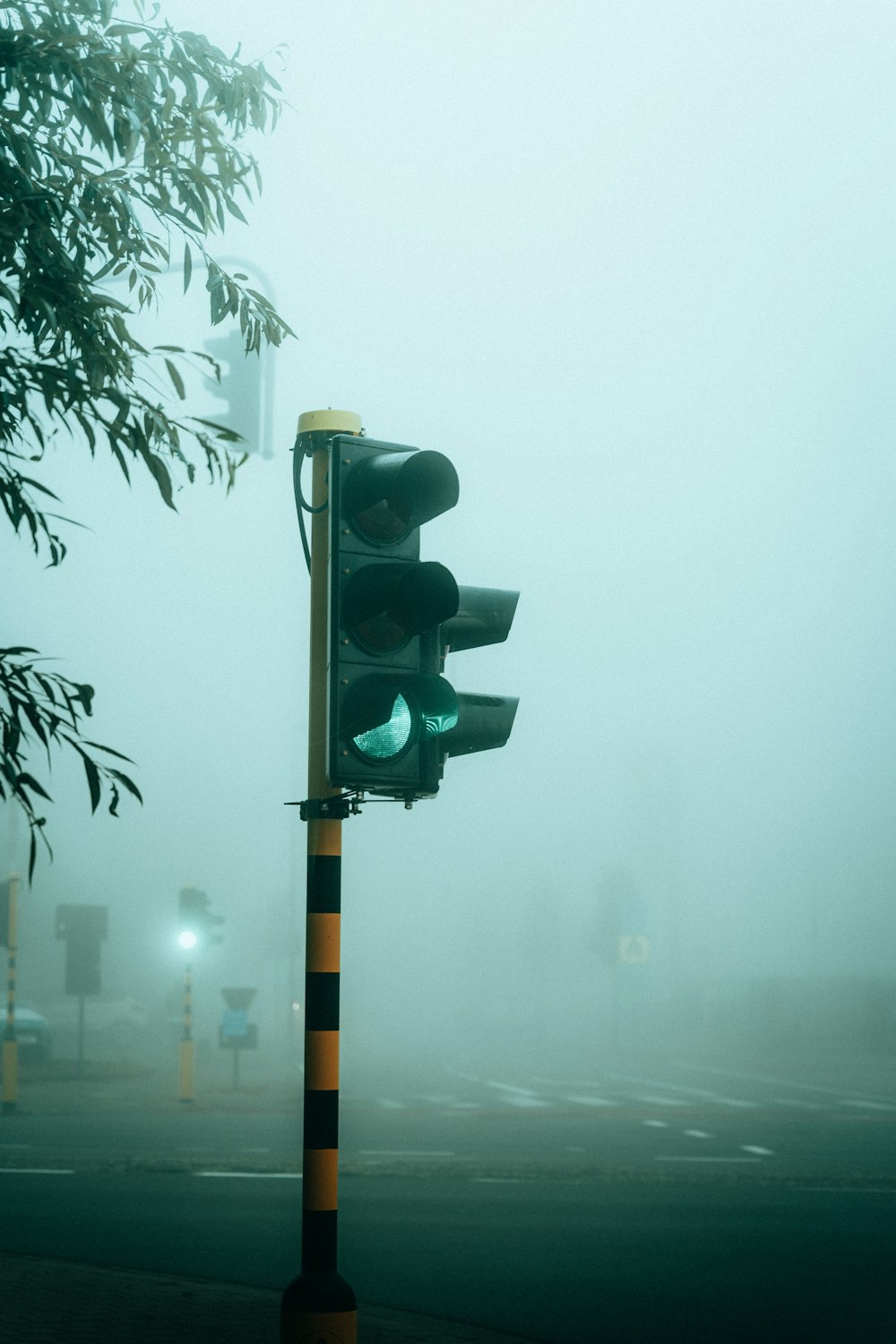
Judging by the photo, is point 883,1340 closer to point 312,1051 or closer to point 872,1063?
point 312,1051

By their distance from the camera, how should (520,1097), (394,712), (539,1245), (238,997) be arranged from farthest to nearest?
(238,997), (520,1097), (539,1245), (394,712)

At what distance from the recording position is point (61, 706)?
17.8 ft

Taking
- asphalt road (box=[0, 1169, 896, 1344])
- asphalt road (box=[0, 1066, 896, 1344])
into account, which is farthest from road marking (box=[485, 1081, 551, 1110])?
asphalt road (box=[0, 1169, 896, 1344])

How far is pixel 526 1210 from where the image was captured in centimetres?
1161

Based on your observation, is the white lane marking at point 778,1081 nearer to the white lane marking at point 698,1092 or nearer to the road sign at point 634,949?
the white lane marking at point 698,1092

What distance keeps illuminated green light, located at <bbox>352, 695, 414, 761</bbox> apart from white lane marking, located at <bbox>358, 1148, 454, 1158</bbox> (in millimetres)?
11470

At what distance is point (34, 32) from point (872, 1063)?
38.3 meters

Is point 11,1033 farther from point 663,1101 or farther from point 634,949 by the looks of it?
point 634,949

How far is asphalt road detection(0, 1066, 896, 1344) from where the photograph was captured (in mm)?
8305

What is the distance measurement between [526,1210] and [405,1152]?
14.8 ft

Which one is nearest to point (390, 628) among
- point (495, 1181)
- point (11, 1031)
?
point (495, 1181)

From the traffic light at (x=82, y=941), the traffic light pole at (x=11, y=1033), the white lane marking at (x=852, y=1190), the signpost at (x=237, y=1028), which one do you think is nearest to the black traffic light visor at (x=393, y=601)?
the white lane marking at (x=852, y=1190)

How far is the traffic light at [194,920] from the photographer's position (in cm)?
2330

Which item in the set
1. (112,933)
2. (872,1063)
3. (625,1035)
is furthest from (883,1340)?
(112,933)
